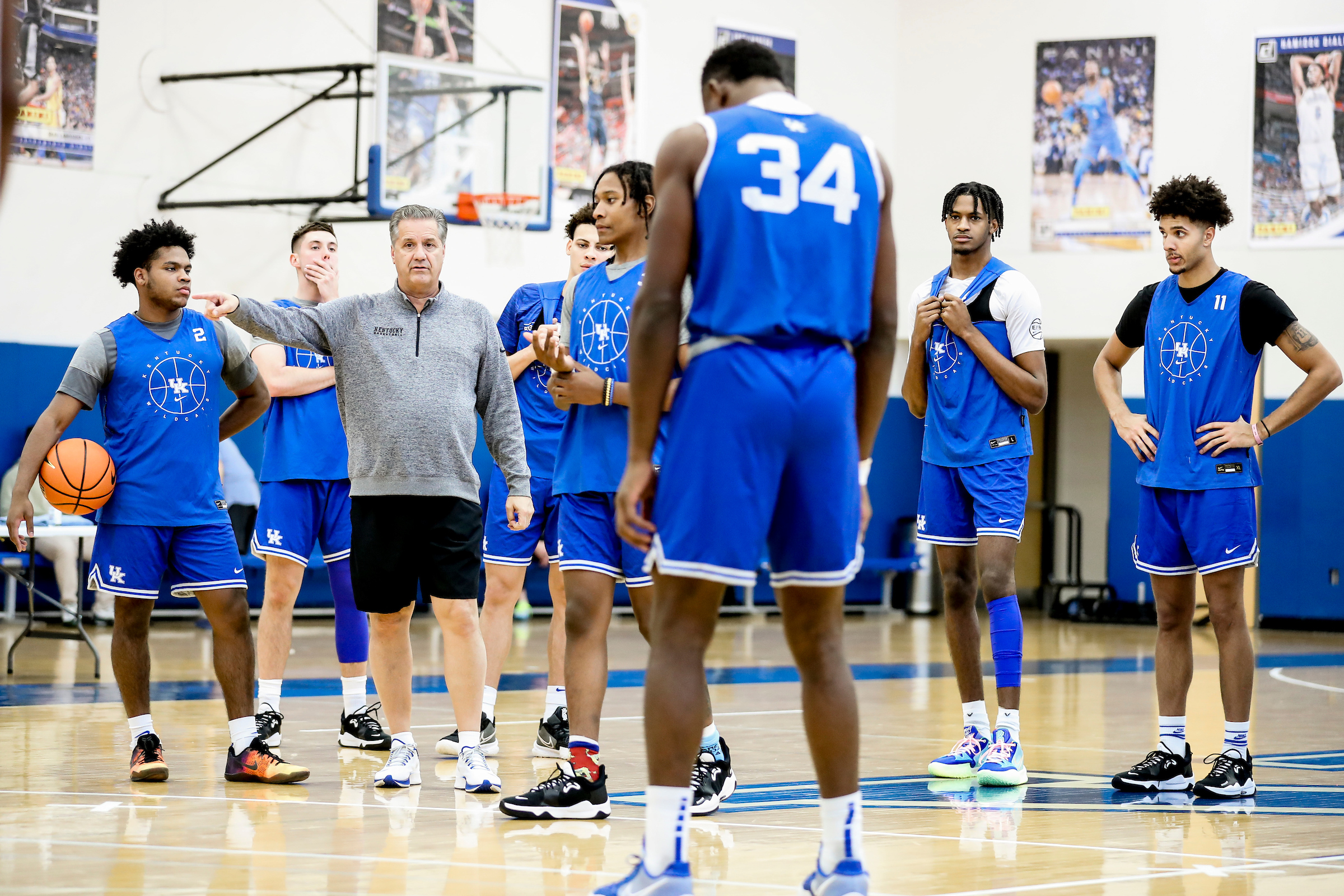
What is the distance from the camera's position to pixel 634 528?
345 centimetres

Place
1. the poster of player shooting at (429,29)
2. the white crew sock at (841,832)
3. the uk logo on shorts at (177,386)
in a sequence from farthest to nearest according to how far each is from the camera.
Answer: the poster of player shooting at (429,29)
the uk logo on shorts at (177,386)
the white crew sock at (841,832)

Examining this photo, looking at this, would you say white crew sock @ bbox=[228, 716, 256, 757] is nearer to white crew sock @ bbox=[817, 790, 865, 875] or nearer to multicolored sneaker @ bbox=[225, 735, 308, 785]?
multicolored sneaker @ bbox=[225, 735, 308, 785]

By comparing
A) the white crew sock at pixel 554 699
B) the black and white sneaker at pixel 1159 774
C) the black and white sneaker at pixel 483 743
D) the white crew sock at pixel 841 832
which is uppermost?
the white crew sock at pixel 841 832

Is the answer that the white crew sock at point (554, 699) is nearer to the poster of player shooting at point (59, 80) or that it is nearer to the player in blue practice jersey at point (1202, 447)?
the player in blue practice jersey at point (1202, 447)

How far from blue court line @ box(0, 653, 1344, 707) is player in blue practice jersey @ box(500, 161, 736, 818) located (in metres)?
2.57

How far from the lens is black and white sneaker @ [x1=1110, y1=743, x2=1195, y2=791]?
5.54 m

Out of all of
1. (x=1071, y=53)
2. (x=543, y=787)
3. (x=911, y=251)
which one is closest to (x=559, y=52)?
(x=911, y=251)

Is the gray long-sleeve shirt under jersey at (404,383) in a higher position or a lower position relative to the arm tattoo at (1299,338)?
lower

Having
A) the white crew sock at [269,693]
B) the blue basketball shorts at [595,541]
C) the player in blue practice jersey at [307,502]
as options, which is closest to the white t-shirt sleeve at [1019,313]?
the blue basketball shorts at [595,541]

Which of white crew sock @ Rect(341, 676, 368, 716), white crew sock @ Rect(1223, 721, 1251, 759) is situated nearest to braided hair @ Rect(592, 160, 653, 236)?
white crew sock @ Rect(341, 676, 368, 716)

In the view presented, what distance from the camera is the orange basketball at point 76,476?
18.4 feet

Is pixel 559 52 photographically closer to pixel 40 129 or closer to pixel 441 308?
Answer: pixel 40 129

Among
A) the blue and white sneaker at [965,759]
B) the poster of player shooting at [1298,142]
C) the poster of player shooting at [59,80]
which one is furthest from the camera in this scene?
the poster of player shooting at [1298,142]

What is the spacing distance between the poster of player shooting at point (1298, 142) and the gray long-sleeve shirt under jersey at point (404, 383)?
12744 millimetres
